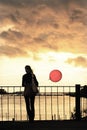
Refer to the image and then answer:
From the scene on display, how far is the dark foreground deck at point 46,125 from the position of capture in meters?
14.0

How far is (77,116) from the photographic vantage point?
658 inches

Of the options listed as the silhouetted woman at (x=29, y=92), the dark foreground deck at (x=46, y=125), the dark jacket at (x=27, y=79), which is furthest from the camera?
the dark jacket at (x=27, y=79)

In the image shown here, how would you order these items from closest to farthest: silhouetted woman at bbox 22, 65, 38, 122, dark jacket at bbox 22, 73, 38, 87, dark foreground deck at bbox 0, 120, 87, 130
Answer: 1. dark foreground deck at bbox 0, 120, 87, 130
2. silhouetted woman at bbox 22, 65, 38, 122
3. dark jacket at bbox 22, 73, 38, 87

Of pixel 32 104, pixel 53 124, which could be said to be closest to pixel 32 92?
pixel 32 104

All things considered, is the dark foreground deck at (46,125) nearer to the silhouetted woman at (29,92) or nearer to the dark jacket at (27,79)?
the silhouetted woman at (29,92)

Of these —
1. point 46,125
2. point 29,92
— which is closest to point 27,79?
point 29,92

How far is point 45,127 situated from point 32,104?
1.46 m

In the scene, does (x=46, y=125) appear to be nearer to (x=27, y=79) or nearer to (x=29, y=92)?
(x=29, y=92)

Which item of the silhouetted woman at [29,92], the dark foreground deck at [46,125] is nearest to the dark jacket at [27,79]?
the silhouetted woman at [29,92]

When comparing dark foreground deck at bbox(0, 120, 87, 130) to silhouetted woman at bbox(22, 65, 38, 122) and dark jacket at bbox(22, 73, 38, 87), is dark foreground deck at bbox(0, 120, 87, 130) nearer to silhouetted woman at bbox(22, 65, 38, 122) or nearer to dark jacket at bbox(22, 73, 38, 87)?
silhouetted woman at bbox(22, 65, 38, 122)

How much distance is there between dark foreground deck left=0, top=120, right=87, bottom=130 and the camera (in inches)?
552

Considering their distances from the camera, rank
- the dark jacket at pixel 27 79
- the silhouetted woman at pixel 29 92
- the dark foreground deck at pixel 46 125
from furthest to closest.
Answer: the dark jacket at pixel 27 79 → the silhouetted woman at pixel 29 92 → the dark foreground deck at pixel 46 125

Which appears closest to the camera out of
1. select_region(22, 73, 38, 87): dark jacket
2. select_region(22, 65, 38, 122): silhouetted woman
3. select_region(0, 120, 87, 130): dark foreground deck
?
select_region(0, 120, 87, 130): dark foreground deck

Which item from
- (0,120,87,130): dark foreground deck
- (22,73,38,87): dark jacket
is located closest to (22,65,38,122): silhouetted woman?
(22,73,38,87): dark jacket
